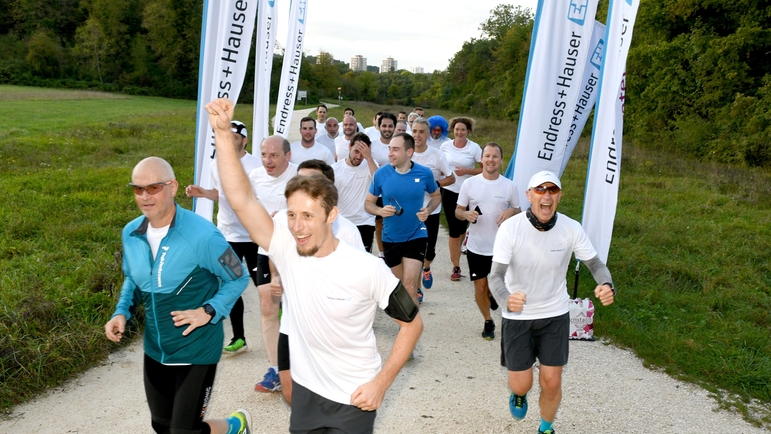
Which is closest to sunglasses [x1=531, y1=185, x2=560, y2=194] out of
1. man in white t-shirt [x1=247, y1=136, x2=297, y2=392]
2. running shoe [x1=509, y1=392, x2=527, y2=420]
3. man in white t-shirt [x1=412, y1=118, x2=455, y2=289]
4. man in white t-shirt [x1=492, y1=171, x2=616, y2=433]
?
man in white t-shirt [x1=492, y1=171, x2=616, y2=433]

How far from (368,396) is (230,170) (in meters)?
1.27

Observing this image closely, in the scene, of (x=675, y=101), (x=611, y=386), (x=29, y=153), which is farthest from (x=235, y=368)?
(x=675, y=101)

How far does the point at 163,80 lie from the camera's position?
312 feet

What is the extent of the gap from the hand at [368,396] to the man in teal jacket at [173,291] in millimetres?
1123

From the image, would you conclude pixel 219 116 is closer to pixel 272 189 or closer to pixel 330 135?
pixel 272 189

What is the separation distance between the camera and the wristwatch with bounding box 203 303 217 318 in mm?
3601

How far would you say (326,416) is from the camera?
316 cm

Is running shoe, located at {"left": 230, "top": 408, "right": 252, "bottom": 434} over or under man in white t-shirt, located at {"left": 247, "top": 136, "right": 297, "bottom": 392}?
under

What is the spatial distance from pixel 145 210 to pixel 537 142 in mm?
5573

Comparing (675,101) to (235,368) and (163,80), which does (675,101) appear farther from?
(163,80)

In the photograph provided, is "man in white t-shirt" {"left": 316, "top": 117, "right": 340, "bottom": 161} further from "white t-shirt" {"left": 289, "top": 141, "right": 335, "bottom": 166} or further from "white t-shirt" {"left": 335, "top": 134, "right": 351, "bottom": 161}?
"white t-shirt" {"left": 289, "top": 141, "right": 335, "bottom": 166}

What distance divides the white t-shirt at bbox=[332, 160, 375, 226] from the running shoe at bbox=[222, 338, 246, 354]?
6.93 feet

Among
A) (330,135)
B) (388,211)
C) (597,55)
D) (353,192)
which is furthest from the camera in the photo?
(330,135)

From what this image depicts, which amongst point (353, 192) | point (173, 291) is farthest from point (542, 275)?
point (353, 192)
